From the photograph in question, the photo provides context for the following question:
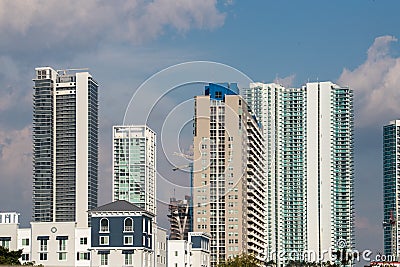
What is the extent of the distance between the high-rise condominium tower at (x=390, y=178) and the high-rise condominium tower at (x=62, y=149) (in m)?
29.7

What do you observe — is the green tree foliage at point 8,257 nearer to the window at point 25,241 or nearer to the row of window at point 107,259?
the row of window at point 107,259

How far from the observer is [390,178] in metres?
70.2

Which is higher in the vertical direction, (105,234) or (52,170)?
(52,170)

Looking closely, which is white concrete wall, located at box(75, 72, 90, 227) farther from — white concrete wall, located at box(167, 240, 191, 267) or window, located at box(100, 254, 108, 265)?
window, located at box(100, 254, 108, 265)

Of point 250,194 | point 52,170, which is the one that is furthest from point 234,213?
point 52,170

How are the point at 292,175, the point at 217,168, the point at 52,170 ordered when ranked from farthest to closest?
the point at 52,170 < the point at 292,175 < the point at 217,168

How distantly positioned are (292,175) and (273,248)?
6138mm

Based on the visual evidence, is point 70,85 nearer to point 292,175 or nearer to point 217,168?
point 292,175

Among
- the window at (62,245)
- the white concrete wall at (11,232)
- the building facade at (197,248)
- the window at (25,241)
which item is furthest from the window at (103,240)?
the building facade at (197,248)

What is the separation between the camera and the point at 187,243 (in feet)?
153

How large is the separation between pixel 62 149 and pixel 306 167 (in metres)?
32.3

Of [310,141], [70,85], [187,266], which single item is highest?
[70,85]

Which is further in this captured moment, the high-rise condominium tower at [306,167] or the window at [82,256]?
the high-rise condominium tower at [306,167]

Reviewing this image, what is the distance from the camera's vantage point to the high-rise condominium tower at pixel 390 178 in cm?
6925
